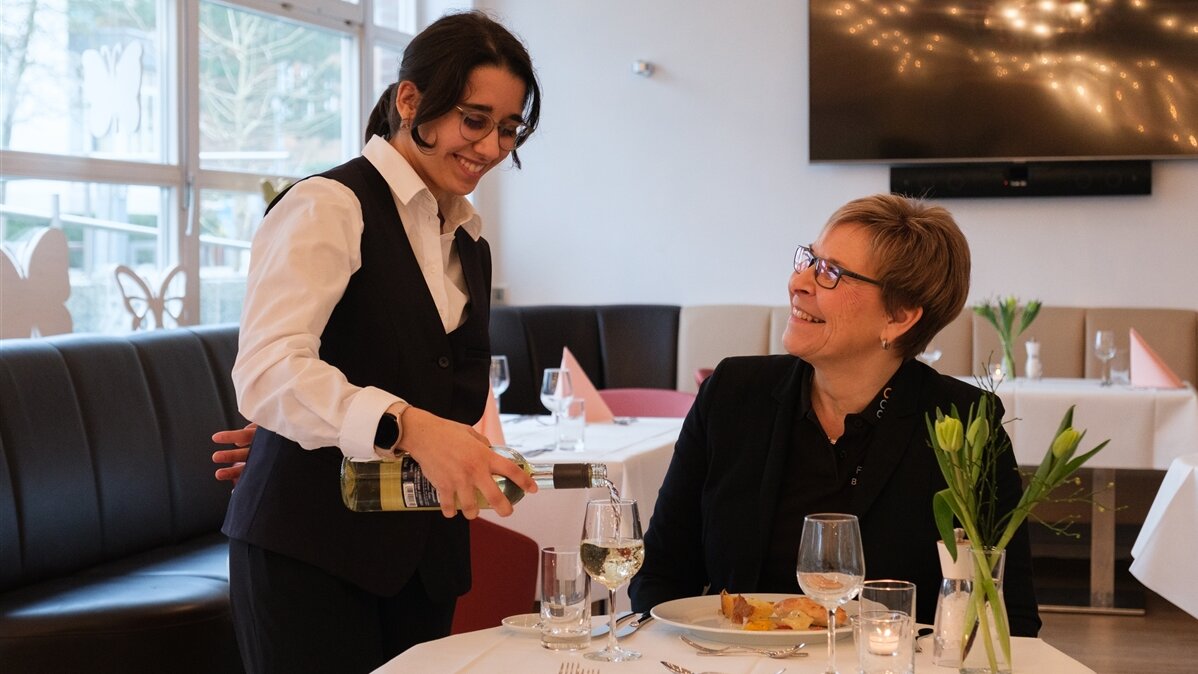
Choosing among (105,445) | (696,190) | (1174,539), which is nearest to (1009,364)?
(1174,539)

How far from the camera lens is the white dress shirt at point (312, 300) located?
57.4 inches

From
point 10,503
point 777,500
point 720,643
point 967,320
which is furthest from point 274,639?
point 967,320

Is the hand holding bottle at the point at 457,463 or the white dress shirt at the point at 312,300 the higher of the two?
the white dress shirt at the point at 312,300

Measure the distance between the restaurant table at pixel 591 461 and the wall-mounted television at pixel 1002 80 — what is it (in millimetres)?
2601

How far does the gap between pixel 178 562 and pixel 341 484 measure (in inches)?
76.5

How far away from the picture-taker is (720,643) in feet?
5.08

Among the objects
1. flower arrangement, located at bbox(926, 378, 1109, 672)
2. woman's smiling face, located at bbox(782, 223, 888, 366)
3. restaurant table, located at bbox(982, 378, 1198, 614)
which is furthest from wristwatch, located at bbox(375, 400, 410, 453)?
restaurant table, located at bbox(982, 378, 1198, 614)

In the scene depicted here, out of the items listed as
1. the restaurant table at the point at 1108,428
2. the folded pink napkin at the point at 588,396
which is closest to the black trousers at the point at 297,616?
the folded pink napkin at the point at 588,396

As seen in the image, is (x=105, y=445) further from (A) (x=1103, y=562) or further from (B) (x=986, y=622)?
(A) (x=1103, y=562)

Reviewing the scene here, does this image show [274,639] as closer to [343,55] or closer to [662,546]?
[662,546]

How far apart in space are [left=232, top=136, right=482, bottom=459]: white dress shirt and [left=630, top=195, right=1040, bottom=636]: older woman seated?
50 centimetres

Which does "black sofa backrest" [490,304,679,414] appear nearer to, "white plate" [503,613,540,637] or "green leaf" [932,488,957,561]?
"white plate" [503,613,540,637]

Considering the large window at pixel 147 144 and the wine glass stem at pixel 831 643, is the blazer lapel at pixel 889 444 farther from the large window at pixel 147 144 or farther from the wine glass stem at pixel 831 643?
the large window at pixel 147 144

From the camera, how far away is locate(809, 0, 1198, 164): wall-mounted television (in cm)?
579
